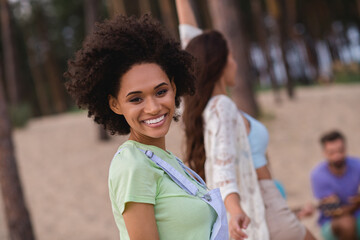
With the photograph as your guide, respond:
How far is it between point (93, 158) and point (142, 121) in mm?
11040

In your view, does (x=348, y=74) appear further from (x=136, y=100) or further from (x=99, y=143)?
(x=136, y=100)

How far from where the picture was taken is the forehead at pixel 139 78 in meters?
1.76

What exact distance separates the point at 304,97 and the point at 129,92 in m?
15.6

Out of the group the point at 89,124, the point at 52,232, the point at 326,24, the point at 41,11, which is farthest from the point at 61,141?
the point at 326,24

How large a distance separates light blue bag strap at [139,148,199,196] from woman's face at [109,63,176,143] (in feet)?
0.38

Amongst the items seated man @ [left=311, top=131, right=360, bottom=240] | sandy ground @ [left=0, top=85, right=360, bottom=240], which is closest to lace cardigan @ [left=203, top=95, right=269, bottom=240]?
seated man @ [left=311, top=131, right=360, bottom=240]

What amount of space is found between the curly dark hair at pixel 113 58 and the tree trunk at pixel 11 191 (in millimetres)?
5560

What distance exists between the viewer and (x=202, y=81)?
291 centimetres

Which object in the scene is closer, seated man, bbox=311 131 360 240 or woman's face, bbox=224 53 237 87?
woman's face, bbox=224 53 237 87

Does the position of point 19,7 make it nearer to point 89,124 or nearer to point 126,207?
point 89,124

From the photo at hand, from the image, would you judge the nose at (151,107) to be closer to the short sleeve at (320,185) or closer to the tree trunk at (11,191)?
the short sleeve at (320,185)

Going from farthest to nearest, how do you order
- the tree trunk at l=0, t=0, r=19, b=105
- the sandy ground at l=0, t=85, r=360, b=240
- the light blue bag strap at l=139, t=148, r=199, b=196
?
the tree trunk at l=0, t=0, r=19, b=105 < the sandy ground at l=0, t=85, r=360, b=240 < the light blue bag strap at l=139, t=148, r=199, b=196

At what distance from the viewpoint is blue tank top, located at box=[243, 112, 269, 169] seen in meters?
2.89

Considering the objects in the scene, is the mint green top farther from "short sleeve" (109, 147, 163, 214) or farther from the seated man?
the seated man
